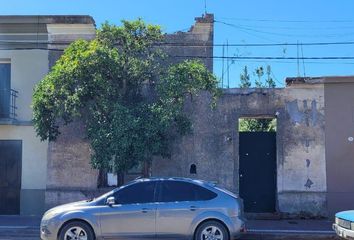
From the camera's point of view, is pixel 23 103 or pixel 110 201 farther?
pixel 23 103

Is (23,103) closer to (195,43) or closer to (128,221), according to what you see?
(195,43)

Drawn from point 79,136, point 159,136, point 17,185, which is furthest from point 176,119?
point 17,185

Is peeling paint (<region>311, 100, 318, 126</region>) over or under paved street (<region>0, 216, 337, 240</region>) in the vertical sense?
over

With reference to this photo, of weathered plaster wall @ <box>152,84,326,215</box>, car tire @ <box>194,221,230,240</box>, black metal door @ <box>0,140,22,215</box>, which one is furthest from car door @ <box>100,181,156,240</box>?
black metal door @ <box>0,140,22,215</box>

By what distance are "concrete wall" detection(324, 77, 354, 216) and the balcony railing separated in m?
10.5

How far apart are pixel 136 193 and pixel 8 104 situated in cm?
824

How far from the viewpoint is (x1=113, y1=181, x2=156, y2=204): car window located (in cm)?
1162

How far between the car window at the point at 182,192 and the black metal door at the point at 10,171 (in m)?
8.07

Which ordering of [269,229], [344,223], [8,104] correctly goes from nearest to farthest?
[344,223], [269,229], [8,104]

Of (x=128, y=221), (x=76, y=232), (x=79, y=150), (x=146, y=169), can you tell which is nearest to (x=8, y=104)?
(x=79, y=150)

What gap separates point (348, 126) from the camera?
16.6 m

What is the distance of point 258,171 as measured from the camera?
1738 cm

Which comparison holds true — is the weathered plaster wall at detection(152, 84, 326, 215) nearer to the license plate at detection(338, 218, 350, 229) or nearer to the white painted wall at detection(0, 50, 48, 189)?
the white painted wall at detection(0, 50, 48, 189)

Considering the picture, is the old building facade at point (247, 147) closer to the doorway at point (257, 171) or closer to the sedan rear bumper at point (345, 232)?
the doorway at point (257, 171)
